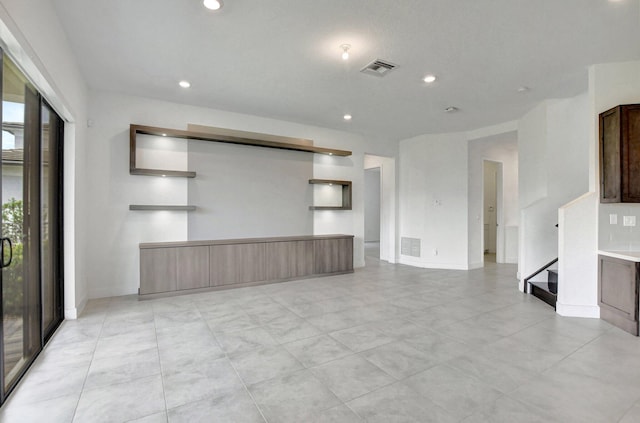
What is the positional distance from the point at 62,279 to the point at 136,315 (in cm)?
91

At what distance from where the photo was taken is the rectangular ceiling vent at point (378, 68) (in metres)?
3.57

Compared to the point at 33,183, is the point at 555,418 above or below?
below

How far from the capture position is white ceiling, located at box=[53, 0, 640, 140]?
265 centimetres

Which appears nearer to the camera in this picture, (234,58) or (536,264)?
(234,58)

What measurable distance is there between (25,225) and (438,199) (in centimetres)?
668

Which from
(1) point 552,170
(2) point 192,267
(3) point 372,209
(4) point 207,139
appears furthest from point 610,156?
(3) point 372,209

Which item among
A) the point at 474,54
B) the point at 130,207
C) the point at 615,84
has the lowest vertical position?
the point at 130,207

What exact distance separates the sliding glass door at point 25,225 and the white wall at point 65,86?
147 mm

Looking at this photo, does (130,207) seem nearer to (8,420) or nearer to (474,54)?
(8,420)

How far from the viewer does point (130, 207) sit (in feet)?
15.0

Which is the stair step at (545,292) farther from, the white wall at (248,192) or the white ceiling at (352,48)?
the white wall at (248,192)

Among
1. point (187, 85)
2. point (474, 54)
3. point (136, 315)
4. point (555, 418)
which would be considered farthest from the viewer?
point (187, 85)

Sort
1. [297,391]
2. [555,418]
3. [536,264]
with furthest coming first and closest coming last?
[536,264] → [297,391] → [555,418]

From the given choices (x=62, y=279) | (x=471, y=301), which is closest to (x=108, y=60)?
(x=62, y=279)
